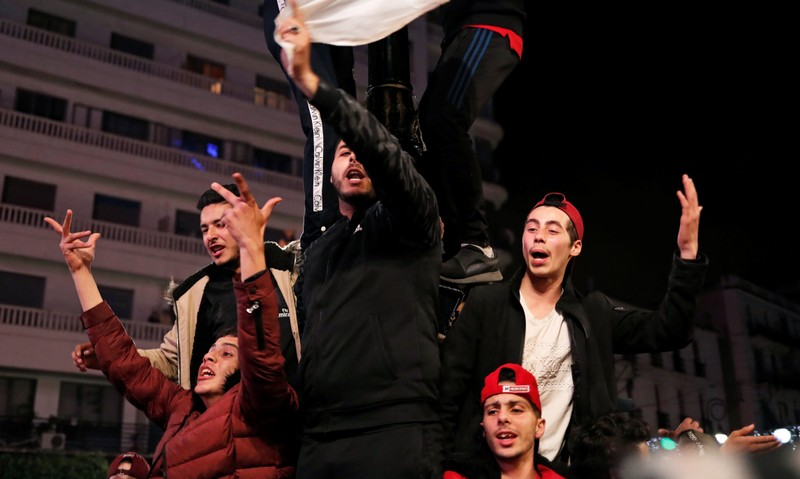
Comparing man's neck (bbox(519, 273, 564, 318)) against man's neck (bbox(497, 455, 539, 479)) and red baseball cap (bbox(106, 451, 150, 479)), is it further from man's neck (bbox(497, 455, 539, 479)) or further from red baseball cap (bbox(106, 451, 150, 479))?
red baseball cap (bbox(106, 451, 150, 479))

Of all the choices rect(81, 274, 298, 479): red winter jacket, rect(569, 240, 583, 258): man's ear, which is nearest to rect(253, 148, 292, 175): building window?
rect(81, 274, 298, 479): red winter jacket

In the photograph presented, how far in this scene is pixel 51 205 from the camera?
24656 mm

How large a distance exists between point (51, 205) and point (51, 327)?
12.7 ft

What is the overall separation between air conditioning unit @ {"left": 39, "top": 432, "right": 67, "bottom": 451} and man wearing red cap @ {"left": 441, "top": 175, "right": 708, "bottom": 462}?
20.4 metres

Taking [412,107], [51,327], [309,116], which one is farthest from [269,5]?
[51,327]

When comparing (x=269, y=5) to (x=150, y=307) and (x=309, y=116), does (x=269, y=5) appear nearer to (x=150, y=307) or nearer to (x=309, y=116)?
(x=309, y=116)

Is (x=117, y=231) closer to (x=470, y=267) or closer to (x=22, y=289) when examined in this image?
(x=22, y=289)

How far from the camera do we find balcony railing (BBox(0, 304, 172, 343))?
73.9 ft

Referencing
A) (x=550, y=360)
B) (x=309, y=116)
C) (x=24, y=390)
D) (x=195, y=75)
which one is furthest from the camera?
(x=195, y=75)

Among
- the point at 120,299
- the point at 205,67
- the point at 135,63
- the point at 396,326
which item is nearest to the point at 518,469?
the point at 396,326

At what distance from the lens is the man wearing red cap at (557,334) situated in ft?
10.9

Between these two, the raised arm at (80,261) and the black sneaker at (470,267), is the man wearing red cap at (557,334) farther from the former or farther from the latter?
the raised arm at (80,261)

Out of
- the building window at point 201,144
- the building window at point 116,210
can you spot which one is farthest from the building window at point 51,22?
the building window at point 116,210

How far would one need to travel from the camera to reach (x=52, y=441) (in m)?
21.3
